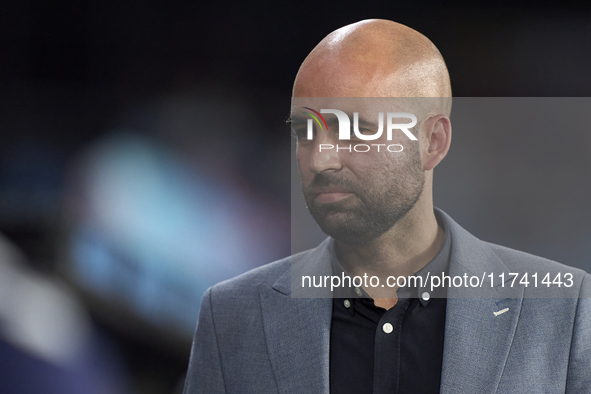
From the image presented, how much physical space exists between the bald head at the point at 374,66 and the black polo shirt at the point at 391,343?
0.65 metres

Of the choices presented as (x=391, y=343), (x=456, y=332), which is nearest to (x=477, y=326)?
(x=456, y=332)

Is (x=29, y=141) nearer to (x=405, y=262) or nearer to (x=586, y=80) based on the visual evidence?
(x=405, y=262)

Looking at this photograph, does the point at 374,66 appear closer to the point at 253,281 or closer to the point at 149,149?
the point at 253,281

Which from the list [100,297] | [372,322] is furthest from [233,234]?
[372,322]

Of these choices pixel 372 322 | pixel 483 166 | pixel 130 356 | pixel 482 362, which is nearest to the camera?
pixel 482 362

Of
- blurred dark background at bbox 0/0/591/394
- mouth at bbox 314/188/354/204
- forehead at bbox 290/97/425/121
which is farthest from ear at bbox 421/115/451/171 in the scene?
blurred dark background at bbox 0/0/591/394

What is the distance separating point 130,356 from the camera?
7.95 feet

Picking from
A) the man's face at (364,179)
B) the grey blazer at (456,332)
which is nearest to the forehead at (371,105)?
the man's face at (364,179)

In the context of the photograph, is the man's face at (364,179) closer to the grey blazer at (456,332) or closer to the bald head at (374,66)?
the bald head at (374,66)

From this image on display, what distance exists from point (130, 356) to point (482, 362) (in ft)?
5.08

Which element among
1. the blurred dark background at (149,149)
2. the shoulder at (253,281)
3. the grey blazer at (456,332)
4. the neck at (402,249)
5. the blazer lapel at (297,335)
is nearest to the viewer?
the grey blazer at (456,332)

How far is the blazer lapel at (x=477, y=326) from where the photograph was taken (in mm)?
1740

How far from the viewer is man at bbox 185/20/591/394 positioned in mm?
1769

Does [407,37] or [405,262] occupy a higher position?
[407,37]
